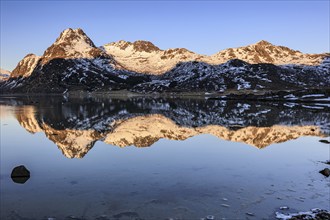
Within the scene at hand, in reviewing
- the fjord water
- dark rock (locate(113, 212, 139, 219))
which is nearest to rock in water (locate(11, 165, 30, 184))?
the fjord water

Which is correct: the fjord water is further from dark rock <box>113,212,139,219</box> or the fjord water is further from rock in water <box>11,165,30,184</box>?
rock in water <box>11,165,30,184</box>

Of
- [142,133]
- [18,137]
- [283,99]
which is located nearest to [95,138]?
[142,133]

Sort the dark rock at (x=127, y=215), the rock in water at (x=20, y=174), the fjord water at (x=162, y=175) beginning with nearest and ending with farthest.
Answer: the dark rock at (x=127, y=215)
the fjord water at (x=162, y=175)
the rock in water at (x=20, y=174)

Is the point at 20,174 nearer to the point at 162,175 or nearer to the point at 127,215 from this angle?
the point at 162,175

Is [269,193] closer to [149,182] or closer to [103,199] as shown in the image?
[149,182]

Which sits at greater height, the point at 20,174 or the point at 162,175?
the point at 20,174

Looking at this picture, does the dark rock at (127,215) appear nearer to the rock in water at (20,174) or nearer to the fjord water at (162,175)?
the fjord water at (162,175)

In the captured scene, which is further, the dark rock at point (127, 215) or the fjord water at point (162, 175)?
the fjord water at point (162, 175)

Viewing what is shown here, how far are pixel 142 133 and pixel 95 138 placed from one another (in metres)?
8.43

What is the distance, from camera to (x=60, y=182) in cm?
2689

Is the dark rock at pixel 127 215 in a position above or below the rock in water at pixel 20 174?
below

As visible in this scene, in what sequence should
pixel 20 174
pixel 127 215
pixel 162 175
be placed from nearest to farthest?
pixel 127 215, pixel 20 174, pixel 162 175

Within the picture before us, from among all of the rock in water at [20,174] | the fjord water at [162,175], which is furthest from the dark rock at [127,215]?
the rock in water at [20,174]

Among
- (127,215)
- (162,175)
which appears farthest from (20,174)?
(127,215)
